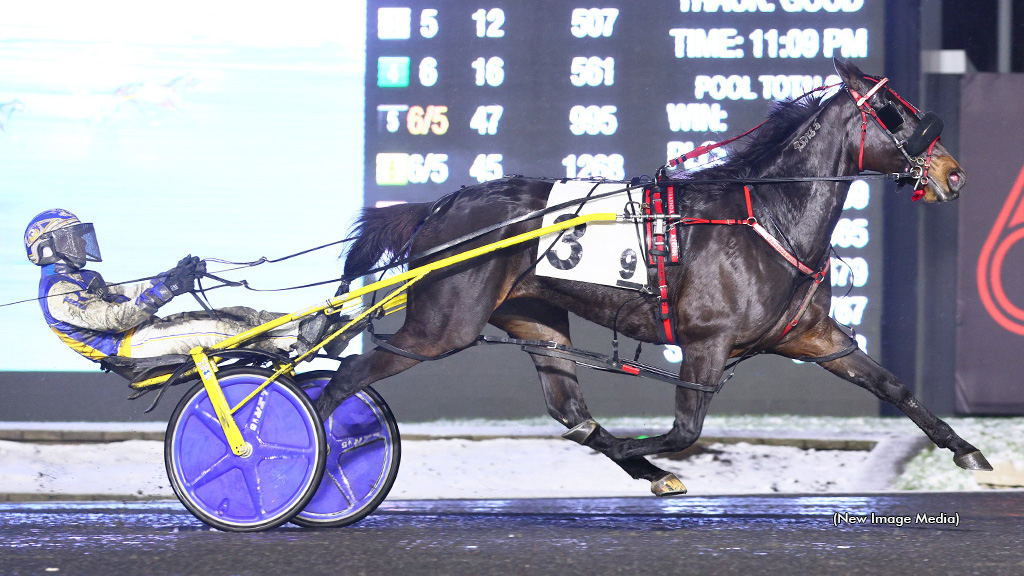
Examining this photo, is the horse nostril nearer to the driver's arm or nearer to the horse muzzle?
the horse muzzle

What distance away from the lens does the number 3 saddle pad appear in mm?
4336

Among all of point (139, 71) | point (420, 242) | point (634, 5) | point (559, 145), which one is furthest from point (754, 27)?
point (139, 71)

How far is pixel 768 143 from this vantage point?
4.56m

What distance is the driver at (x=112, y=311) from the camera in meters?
4.29

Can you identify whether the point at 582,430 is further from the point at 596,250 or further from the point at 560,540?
the point at 596,250

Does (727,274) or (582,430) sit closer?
(727,274)

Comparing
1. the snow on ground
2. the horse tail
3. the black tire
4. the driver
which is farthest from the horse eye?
the black tire

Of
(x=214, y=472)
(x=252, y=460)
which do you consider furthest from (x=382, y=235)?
(x=214, y=472)

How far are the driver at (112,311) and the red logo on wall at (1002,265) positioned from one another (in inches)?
201

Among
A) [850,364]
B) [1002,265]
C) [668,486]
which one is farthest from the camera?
[1002,265]

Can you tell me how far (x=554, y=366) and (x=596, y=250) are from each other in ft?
2.23

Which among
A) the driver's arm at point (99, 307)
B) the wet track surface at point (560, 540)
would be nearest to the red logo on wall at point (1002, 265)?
the wet track surface at point (560, 540)

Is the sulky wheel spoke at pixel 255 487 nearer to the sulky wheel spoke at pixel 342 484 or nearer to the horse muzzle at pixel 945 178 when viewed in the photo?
the sulky wheel spoke at pixel 342 484

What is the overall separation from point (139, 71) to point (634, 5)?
349 centimetres
